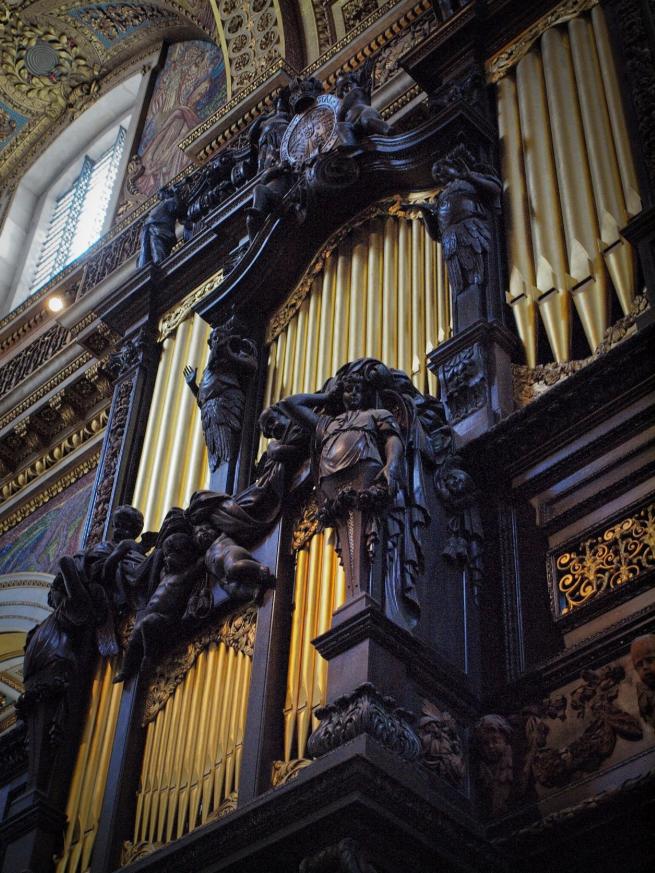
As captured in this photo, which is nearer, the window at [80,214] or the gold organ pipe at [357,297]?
the gold organ pipe at [357,297]

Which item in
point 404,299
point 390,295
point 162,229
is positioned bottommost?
point 404,299

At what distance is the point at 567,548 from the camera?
19.7ft

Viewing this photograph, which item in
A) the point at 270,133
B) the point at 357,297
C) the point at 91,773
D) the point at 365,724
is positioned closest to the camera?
the point at 365,724

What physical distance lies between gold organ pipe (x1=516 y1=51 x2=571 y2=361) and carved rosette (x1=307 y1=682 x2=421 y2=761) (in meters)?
2.43

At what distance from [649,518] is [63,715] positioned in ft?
10.3

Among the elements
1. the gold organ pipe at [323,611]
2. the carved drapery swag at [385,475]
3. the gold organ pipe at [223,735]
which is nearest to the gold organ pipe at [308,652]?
the gold organ pipe at [323,611]

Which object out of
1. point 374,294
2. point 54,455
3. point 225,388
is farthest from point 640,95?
point 54,455

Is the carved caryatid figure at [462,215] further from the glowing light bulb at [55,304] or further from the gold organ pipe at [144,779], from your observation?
the glowing light bulb at [55,304]

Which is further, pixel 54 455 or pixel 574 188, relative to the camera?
pixel 54 455

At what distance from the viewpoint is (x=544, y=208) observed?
7875 mm

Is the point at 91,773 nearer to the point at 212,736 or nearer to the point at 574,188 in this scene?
the point at 212,736

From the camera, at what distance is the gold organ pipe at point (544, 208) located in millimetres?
7176

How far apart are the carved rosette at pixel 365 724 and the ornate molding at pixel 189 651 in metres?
1.17

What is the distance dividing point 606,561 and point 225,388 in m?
3.60
